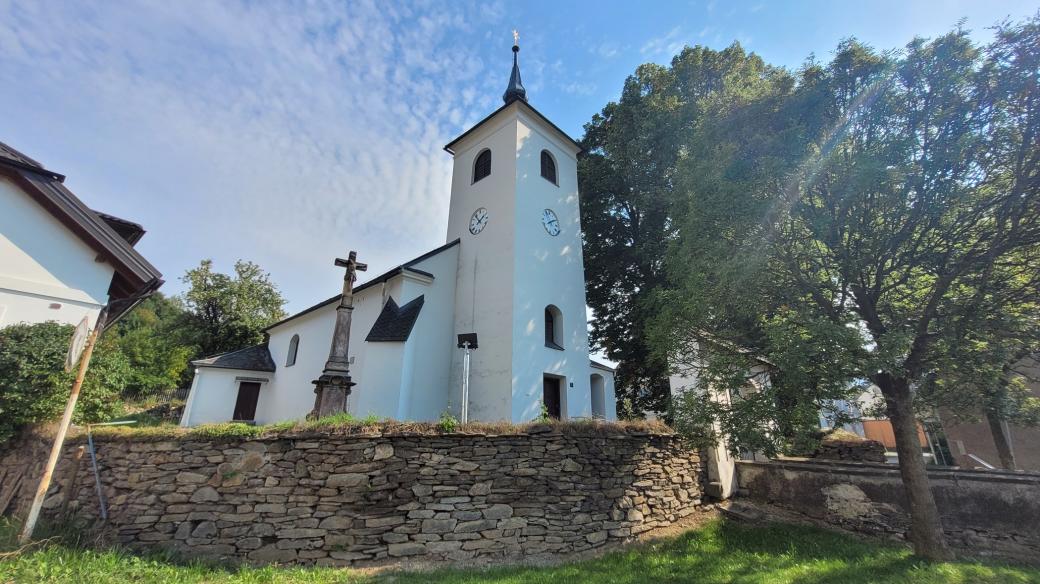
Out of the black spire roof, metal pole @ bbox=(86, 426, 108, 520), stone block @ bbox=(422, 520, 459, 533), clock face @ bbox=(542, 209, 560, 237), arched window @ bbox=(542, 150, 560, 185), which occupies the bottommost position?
stone block @ bbox=(422, 520, 459, 533)

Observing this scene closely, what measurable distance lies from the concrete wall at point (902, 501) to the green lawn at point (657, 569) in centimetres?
68

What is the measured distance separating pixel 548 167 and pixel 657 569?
44.6 ft

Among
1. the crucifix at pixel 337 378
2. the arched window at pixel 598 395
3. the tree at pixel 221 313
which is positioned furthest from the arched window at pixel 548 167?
the tree at pixel 221 313

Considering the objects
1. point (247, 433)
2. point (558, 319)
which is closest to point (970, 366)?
point (558, 319)

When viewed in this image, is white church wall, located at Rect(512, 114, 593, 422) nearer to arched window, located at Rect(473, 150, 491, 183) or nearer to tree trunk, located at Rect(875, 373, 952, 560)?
arched window, located at Rect(473, 150, 491, 183)

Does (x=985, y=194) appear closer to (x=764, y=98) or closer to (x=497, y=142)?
(x=764, y=98)

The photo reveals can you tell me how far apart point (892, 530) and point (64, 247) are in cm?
1828

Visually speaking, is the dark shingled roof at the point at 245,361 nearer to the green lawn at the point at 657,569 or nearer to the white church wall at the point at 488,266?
the white church wall at the point at 488,266

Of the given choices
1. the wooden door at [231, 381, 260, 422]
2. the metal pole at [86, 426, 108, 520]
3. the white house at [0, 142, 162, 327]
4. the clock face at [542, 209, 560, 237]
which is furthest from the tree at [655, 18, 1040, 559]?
the wooden door at [231, 381, 260, 422]

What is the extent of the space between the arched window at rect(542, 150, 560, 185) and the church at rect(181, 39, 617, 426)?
0.15ft

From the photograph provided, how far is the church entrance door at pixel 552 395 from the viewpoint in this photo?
13.1 m

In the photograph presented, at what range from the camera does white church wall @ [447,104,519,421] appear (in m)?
12.4

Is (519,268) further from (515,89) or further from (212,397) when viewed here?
(212,397)

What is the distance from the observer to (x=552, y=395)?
43.7 feet
